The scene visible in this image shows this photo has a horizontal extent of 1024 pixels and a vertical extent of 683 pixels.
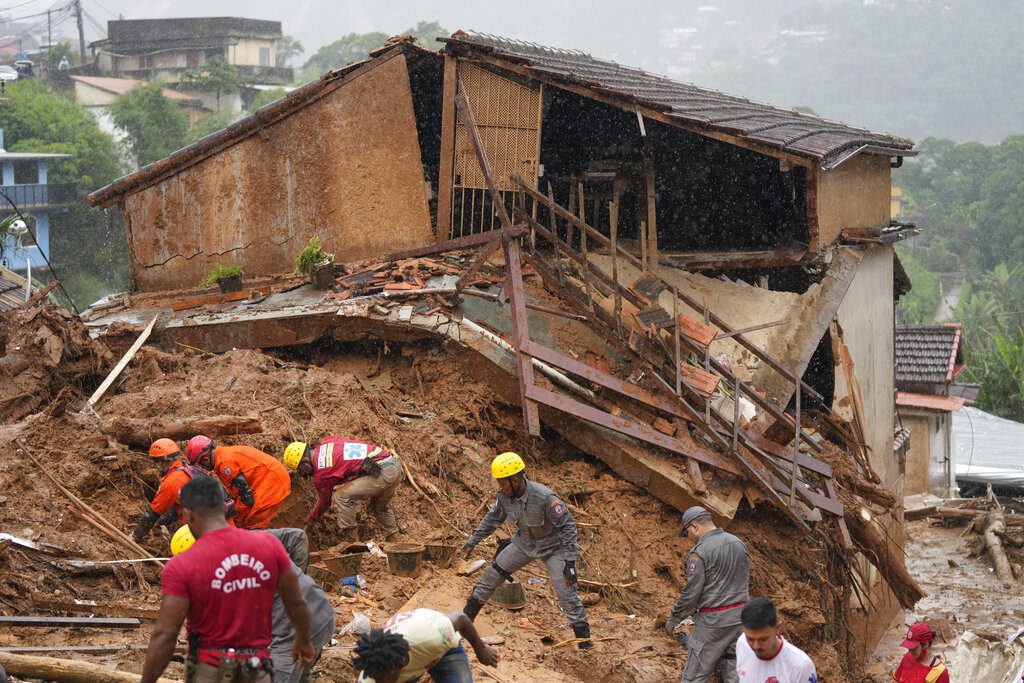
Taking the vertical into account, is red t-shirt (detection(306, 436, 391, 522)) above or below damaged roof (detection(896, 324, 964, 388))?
above

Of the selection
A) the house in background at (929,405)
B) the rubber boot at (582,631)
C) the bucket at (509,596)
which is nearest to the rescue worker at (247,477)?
the bucket at (509,596)

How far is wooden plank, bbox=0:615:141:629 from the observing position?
636 cm

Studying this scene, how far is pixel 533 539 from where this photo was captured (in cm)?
777

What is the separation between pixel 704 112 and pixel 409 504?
6.67 meters

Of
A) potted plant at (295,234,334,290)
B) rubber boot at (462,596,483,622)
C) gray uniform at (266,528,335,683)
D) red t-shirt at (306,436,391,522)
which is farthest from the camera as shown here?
potted plant at (295,234,334,290)

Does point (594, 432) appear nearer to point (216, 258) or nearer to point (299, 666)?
point (299, 666)

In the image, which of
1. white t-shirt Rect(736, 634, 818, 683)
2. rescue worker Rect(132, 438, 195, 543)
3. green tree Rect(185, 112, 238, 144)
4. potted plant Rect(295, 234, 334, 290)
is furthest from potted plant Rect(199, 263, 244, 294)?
green tree Rect(185, 112, 238, 144)

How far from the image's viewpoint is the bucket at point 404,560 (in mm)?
8289

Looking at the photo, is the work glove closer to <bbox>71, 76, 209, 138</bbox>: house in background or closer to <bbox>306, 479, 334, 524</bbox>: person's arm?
<bbox>306, 479, 334, 524</bbox>: person's arm

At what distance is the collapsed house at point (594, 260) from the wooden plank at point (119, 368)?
32 centimetres

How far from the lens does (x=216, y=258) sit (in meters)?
14.0

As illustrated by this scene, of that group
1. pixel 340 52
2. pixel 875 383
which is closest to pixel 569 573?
pixel 875 383

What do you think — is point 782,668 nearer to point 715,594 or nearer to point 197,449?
point 715,594

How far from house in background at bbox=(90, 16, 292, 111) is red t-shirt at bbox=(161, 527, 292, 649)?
54.5 m
